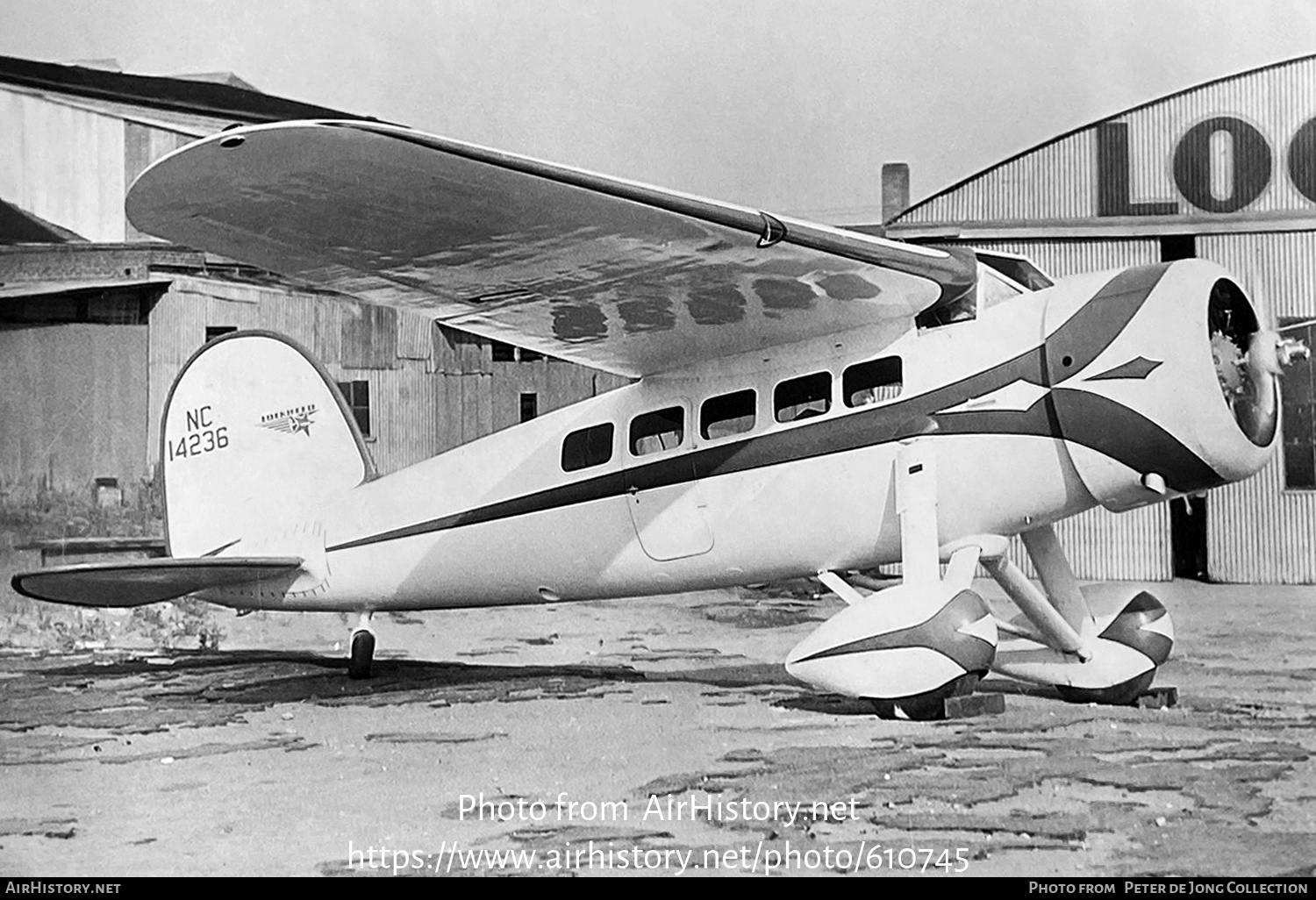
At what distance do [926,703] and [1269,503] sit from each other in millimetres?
1949

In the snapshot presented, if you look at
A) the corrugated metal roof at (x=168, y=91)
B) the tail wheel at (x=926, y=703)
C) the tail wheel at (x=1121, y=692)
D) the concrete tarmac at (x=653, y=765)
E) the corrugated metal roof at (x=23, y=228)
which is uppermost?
the corrugated metal roof at (x=168, y=91)

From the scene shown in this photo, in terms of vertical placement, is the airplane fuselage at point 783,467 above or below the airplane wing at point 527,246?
below

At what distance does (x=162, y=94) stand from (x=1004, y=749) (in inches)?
168

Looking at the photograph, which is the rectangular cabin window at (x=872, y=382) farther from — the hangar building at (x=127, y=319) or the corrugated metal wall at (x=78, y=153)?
the corrugated metal wall at (x=78, y=153)

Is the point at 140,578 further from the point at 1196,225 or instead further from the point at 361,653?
the point at 1196,225

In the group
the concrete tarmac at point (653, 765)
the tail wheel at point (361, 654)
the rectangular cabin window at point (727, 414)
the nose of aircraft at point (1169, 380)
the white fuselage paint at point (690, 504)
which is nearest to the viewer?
the concrete tarmac at point (653, 765)

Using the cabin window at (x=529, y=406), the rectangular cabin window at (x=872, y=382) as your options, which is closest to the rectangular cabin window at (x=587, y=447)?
the cabin window at (x=529, y=406)

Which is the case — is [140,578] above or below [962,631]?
above

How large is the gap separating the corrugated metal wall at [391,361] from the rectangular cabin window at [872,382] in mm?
1285

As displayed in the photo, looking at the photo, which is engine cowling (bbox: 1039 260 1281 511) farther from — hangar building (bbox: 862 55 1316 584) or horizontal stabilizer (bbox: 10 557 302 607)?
horizontal stabilizer (bbox: 10 557 302 607)

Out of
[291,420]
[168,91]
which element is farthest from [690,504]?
[168,91]

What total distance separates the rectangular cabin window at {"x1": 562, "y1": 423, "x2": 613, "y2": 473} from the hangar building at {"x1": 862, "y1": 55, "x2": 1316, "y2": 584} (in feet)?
5.10

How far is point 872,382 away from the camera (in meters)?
4.81

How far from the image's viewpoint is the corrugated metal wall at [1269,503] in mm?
4957
